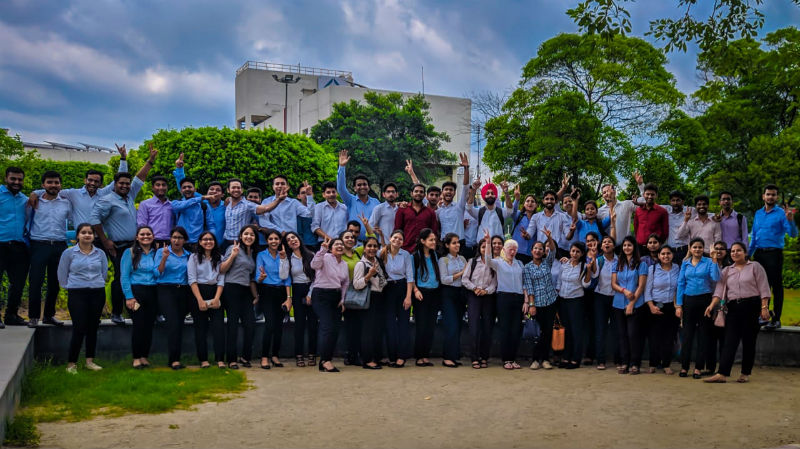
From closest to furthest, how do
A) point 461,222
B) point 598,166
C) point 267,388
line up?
1. point 267,388
2. point 461,222
3. point 598,166

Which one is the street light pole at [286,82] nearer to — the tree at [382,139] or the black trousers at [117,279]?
the tree at [382,139]

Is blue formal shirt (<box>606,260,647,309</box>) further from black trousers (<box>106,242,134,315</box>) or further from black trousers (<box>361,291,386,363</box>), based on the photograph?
black trousers (<box>106,242,134,315</box>)

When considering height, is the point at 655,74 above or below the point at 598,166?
above

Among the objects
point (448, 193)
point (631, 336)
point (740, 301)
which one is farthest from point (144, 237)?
point (740, 301)

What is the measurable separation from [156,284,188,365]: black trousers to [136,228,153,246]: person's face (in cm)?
58

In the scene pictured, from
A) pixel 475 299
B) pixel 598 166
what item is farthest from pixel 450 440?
pixel 598 166

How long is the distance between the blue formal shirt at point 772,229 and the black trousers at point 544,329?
10.2 ft

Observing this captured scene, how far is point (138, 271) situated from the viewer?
9.04 m

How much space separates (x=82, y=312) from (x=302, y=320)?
2757 millimetres

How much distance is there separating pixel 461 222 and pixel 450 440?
499cm

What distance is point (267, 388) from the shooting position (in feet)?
27.2

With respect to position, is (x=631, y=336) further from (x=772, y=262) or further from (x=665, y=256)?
(x=772, y=262)

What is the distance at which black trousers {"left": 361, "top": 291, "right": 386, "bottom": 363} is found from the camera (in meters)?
9.88

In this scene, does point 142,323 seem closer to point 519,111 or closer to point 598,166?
point 598,166
